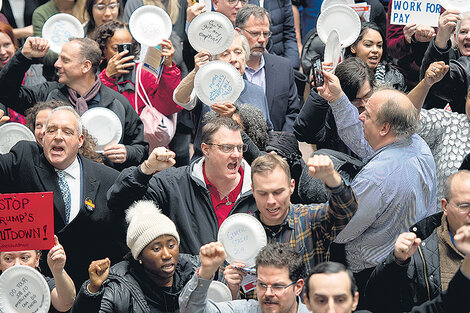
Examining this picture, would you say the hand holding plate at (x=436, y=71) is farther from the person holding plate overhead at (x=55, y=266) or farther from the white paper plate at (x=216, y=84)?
the person holding plate overhead at (x=55, y=266)

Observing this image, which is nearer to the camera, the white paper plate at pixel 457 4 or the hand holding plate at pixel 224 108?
the hand holding plate at pixel 224 108

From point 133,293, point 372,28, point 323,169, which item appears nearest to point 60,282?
point 133,293

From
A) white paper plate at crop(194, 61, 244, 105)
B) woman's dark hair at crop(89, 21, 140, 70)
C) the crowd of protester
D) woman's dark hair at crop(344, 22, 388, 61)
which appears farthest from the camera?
woman's dark hair at crop(89, 21, 140, 70)

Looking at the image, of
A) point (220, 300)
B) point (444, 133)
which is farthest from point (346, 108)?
point (220, 300)

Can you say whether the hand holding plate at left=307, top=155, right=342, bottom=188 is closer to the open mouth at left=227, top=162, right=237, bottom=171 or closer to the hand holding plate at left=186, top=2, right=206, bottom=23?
the open mouth at left=227, top=162, right=237, bottom=171

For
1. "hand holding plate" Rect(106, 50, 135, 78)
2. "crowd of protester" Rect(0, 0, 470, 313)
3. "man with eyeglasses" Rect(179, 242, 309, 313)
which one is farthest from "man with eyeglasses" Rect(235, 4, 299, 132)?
"man with eyeglasses" Rect(179, 242, 309, 313)

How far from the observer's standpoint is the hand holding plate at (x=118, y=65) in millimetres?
7414

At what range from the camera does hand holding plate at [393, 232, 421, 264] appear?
4707 mm

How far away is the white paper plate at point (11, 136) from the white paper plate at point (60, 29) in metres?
1.30

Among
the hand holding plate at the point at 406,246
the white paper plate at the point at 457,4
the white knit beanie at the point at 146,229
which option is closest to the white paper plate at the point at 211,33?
the white paper plate at the point at 457,4

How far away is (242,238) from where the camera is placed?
5.25 metres

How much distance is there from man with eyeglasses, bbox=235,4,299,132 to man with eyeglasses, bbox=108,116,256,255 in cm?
144

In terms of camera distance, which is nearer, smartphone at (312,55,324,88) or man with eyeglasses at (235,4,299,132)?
smartphone at (312,55,324,88)

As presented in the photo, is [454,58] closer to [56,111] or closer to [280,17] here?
[280,17]
